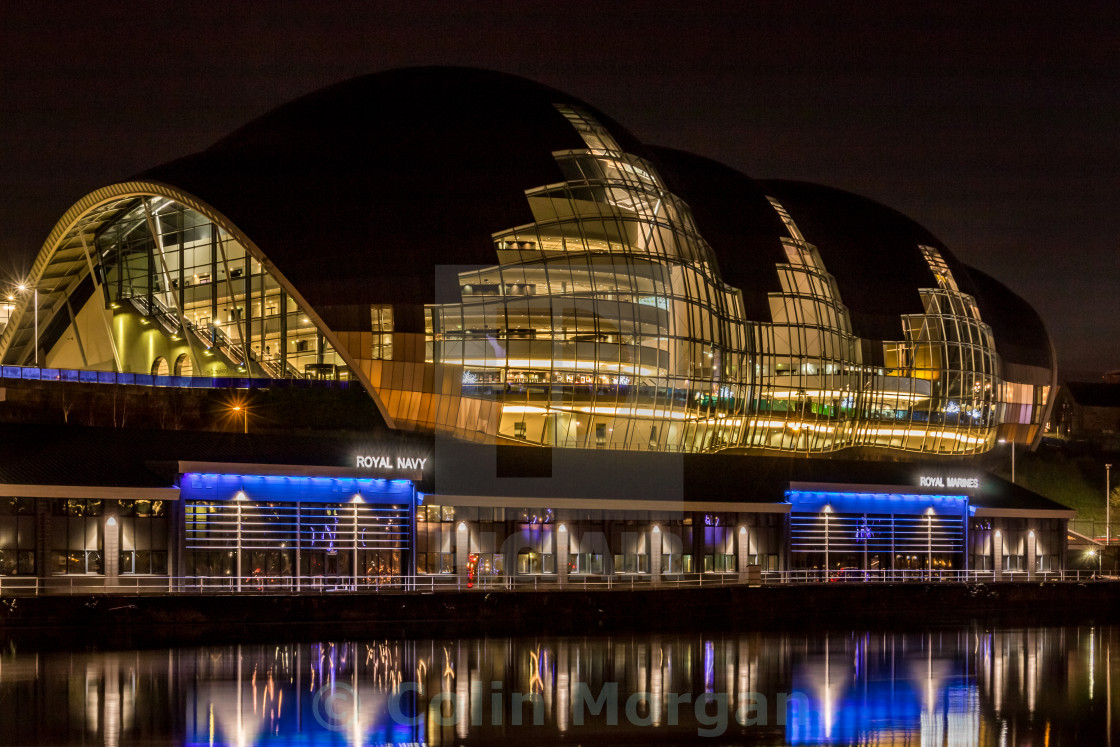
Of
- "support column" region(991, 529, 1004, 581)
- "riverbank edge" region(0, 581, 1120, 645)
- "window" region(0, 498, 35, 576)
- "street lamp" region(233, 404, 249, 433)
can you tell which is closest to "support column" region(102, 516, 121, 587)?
"window" region(0, 498, 35, 576)

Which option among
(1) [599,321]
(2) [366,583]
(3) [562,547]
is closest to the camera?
(2) [366,583]

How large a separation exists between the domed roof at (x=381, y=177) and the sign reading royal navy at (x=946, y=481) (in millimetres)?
23799

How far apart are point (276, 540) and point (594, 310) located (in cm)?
1993

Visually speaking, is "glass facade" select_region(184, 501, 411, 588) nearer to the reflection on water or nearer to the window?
the window

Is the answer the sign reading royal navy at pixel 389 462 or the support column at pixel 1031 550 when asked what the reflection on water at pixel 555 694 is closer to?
the sign reading royal navy at pixel 389 462

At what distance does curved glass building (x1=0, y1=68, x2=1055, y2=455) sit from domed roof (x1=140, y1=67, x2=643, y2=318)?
115 millimetres

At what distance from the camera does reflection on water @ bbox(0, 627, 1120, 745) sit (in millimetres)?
26969

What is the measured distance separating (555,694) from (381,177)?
39408 millimetres

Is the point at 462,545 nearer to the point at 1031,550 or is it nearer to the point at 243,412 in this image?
the point at 243,412

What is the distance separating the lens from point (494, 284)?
66375 millimetres

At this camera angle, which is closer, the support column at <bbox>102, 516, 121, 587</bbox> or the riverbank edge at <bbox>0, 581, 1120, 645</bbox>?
the riverbank edge at <bbox>0, 581, 1120, 645</bbox>

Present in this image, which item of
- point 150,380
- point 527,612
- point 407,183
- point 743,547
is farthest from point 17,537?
point 743,547

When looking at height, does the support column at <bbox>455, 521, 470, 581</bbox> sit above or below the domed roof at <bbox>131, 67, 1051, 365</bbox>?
below

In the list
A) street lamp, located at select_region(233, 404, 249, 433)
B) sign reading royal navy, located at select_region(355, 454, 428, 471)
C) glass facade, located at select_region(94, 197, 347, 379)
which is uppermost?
glass facade, located at select_region(94, 197, 347, 379)
